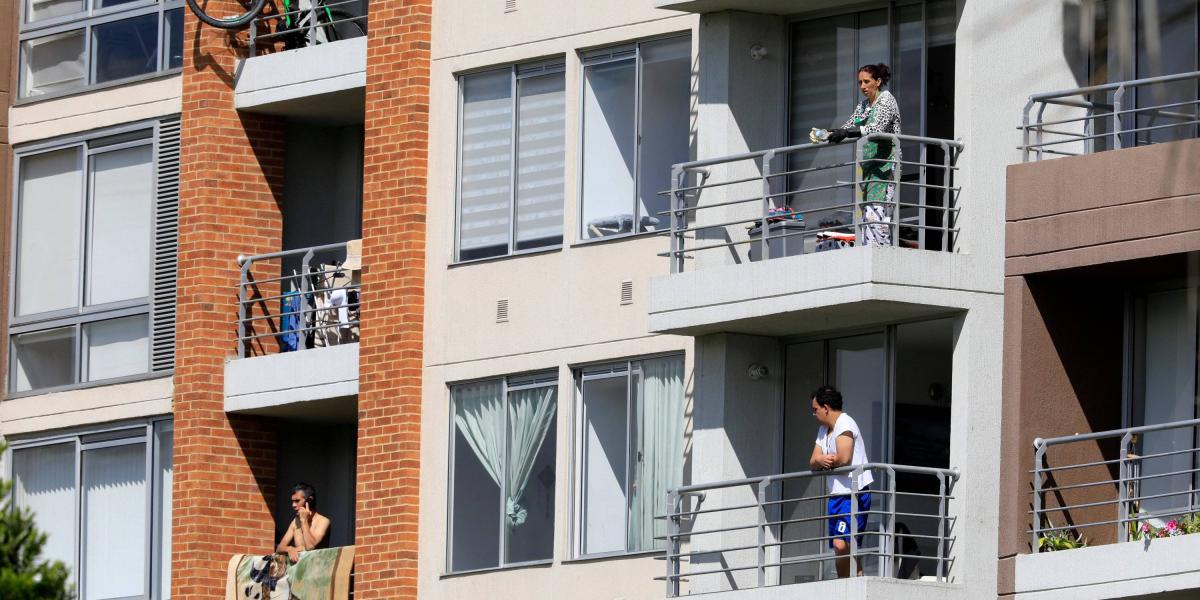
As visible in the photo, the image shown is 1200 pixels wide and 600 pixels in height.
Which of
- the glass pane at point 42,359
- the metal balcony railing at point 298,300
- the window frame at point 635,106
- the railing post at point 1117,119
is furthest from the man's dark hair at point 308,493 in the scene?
the railing post at point 1117,119

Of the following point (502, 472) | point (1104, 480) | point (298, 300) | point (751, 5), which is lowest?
point (1104, 480)

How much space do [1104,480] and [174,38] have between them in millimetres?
11722

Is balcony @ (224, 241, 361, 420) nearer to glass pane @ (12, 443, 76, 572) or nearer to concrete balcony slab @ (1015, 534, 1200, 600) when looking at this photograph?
glass pane @ (12, 443, 76, 572)

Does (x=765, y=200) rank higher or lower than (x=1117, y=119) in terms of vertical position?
lower

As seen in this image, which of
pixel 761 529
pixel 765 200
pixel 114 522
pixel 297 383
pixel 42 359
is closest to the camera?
pixel 761 529

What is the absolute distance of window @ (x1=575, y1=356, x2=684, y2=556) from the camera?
20016mm

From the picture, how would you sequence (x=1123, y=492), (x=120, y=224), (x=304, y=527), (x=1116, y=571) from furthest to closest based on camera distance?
(x=120, y=224) → (x=304, y=527) → (x=1123, y=492) → (x=1116, y=571)

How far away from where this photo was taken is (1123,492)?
55.4 feet

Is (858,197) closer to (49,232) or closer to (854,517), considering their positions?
(854,517)

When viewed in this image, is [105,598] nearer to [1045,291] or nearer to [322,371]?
[322,371]

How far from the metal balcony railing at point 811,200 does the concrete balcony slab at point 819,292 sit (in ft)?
0.73

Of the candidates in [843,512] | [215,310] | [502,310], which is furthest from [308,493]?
[843,512]

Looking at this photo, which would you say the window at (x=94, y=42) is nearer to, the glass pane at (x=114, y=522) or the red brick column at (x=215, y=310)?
the red brick column at (x=215, y=310)

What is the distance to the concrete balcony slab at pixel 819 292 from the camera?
1728 cm
